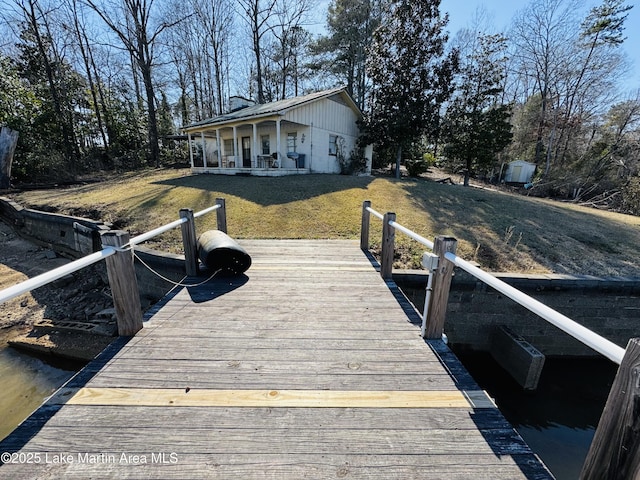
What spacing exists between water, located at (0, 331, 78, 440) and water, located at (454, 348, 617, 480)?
5818 mm

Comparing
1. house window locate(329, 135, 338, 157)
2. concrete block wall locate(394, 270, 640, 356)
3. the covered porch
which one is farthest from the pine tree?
concrete block wall locate(394, 270, 640, 356)

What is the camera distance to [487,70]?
1498cm

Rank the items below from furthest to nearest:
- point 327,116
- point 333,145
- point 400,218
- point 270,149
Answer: point 333,145 < point 270,149 < point 327,116 < point 400,218

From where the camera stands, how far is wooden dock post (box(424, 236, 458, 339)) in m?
2.21

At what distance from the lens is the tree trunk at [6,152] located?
40.0ft

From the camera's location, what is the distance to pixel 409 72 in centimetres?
1424

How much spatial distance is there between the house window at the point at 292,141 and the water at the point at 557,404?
12.4 meters

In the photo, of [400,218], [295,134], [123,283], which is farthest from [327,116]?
[123,283]

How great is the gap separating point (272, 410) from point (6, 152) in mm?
17859

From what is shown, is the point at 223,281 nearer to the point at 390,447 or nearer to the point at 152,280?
the point at 152,280

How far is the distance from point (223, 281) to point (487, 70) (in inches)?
710

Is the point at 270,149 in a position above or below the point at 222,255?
above

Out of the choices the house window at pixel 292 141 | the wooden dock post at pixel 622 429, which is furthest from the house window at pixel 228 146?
the wooden dock post at pixel 622 429

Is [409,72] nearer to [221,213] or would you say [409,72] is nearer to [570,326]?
[221,213]
